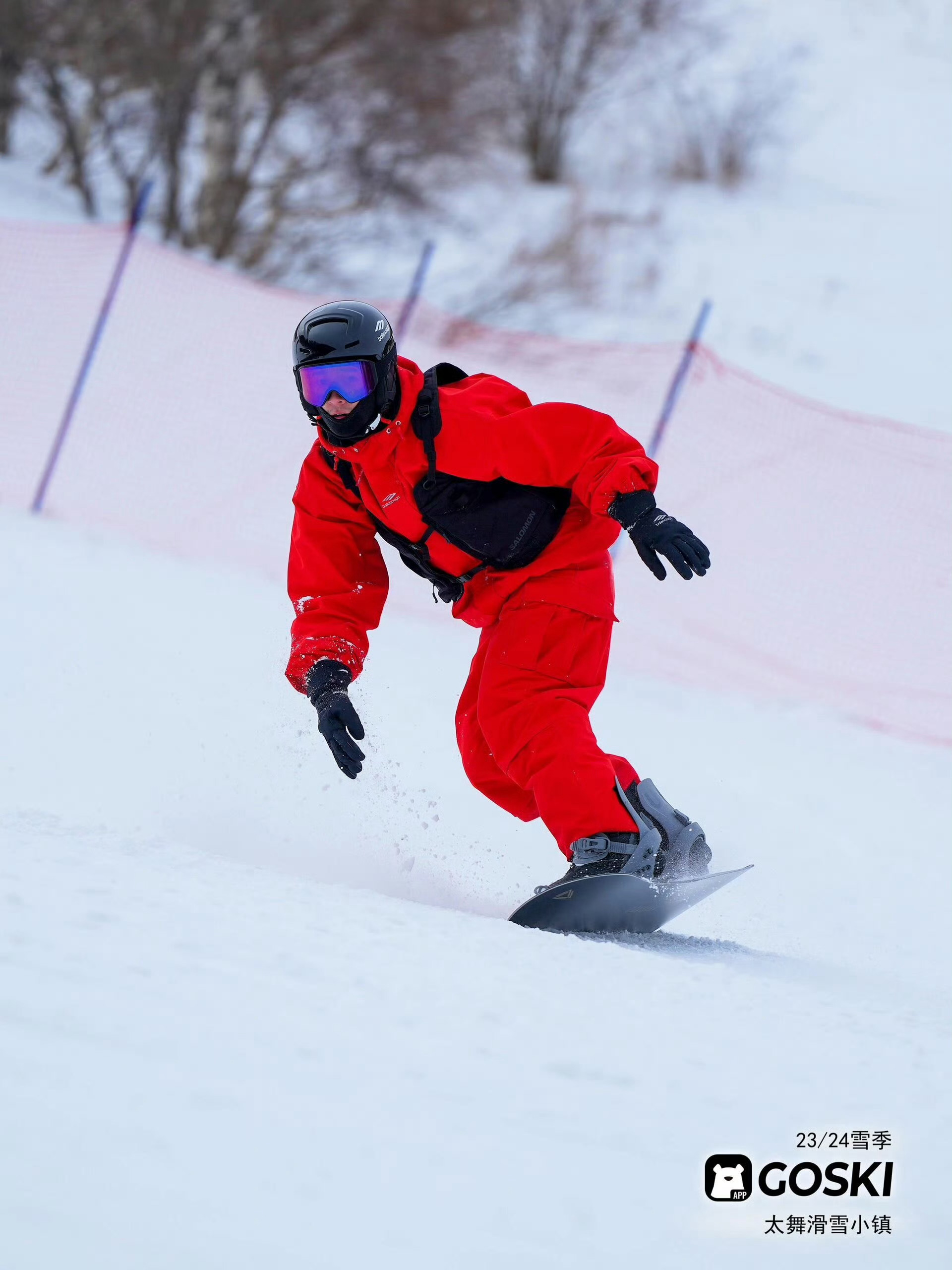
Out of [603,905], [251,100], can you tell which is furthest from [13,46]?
[603,905]

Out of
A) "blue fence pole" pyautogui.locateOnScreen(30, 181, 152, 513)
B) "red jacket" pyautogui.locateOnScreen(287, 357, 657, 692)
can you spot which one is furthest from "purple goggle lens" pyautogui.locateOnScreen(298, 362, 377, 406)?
"blue fence pole" pyautogui.locateOnScreen(30, 181, 152, 513)

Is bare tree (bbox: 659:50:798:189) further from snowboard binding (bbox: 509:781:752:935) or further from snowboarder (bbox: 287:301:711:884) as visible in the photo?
snowboard binding (bbox: 509:781:752:935)

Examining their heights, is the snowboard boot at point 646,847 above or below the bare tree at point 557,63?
below

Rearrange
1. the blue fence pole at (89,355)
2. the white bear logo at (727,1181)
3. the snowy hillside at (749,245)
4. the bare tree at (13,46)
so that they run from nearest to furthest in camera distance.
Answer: the white bear logo at (727,1181) → the blue fence pole at (89,355) → the snowy hillside at (749,245) → the bare tree at (13,46)

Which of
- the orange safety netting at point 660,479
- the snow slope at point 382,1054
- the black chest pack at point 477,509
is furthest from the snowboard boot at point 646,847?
the orange safety netting at point 660,479

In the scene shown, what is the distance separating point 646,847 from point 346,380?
4.38 feet

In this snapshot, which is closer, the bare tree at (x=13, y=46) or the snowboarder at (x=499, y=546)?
the snowboarder at (x=499, y=546)

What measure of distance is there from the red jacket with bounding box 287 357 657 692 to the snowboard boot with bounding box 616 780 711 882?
48 centimetres

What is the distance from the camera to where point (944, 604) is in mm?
6895

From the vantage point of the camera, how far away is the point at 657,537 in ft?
10.2

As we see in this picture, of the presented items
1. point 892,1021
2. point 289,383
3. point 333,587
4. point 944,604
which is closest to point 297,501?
point 333,587

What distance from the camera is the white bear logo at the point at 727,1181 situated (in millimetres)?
1825

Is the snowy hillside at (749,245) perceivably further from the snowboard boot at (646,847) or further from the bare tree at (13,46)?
the snowboard boot at (646,847)

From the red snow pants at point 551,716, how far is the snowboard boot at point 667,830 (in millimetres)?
36
